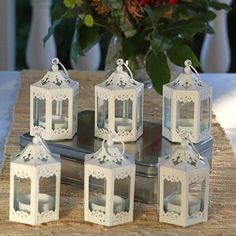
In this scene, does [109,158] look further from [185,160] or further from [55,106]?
[55,106]

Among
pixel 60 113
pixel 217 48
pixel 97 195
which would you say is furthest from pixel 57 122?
pixel 217 48

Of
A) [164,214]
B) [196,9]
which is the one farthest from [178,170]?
[196,9]

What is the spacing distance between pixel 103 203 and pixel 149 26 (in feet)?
2.05

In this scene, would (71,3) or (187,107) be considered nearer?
(187,107)

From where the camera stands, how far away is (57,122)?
5.24ft

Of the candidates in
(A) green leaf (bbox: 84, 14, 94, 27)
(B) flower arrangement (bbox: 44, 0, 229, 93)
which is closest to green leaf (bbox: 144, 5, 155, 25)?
(B) flower arrangement (bbox: 44, 0, 229, 93)

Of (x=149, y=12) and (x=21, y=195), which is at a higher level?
(x=149, y=12)

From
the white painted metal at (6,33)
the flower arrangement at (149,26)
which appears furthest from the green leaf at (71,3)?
the white painted metal at (6,33)

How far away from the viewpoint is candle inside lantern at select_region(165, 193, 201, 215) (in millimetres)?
1387

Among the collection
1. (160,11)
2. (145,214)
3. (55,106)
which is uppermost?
(160,11)

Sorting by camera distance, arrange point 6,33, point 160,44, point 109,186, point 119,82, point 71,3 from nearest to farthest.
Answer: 1. point 109,186
2. point 119,82
3. point 160,44
4. point 71,3
5. point 6,33

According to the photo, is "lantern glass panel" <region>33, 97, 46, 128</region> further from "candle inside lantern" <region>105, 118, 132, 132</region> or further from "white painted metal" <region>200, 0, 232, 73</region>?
"white painted metal" <region>200, 0, 232, 73</region>

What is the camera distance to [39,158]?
54.1 inches

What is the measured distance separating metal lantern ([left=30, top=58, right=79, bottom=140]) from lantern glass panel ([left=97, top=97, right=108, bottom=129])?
40 millimetres
